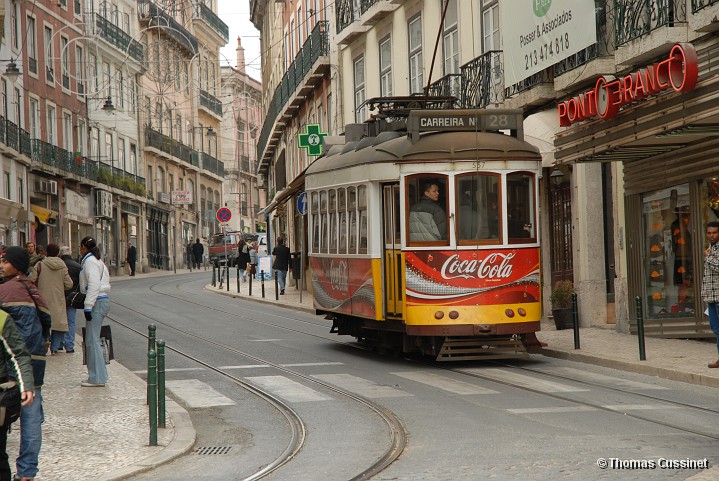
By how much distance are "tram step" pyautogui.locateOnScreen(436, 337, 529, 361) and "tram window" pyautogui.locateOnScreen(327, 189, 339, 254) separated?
2.81 meters

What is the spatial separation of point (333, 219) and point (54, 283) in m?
4.09

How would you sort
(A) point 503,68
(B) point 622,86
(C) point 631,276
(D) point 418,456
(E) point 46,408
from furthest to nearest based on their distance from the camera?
(A) point 503,68 → (C) point 631,276 → (B) point 622,86 → (E) point 46,408 → (D) point 418,456

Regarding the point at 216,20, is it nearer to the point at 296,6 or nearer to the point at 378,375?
the point at 296,6

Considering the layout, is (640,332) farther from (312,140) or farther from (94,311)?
(312,140)

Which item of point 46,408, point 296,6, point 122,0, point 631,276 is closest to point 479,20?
point 631,276

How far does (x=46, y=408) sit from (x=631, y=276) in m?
11.2

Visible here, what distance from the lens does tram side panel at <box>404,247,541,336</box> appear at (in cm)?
1569

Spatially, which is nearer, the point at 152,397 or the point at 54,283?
the point at 152,397

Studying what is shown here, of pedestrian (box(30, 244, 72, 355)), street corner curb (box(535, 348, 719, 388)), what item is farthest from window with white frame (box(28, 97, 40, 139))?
street corner curb (box(535, 348, 719, 388))

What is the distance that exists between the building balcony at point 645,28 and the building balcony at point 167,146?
161ft

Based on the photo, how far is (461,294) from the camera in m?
15.7

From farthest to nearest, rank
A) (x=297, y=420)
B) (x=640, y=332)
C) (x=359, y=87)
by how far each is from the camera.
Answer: (x=359, y=87) < (x=640, y=332) < (x=297, y=420)

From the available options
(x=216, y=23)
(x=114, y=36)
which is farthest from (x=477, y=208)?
(x=216, y=23)

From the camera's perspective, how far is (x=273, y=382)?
576 inches
